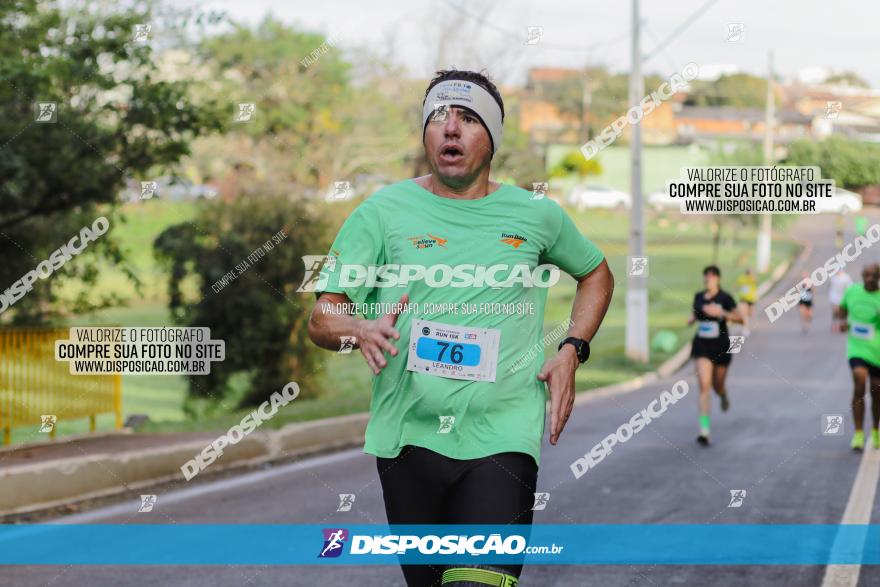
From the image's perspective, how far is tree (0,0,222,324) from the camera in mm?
13602

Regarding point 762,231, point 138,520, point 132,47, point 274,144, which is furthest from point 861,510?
point 274,144

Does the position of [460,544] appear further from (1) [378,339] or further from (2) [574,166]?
(2) [574,166]

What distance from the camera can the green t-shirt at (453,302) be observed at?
3.64m

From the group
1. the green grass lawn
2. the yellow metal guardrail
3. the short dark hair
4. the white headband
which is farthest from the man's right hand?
the green grass lawn

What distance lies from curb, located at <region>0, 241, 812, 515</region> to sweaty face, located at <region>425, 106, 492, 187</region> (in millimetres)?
6899

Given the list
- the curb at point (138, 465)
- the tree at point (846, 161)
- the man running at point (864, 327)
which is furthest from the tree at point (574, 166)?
the man running at point (864, 327)

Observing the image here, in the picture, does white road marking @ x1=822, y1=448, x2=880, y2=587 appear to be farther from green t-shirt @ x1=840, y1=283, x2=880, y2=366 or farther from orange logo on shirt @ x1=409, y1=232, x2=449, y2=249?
orange logo on shirt @ x1=409, y1=232, x2=449, y2=249

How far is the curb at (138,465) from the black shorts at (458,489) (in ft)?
22.2

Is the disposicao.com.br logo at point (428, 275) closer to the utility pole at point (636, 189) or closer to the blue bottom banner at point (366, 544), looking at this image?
the blue bottom banner at point (366, 544)

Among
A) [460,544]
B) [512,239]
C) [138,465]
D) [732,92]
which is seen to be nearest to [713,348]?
[138,465]

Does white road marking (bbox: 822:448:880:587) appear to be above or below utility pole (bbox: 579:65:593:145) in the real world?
below

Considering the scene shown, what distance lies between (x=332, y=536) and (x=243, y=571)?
2.62 feet

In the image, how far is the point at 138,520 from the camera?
30.2 ft

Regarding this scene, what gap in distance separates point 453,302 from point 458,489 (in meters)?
0.55
